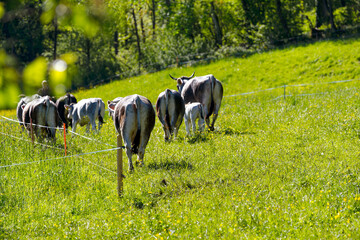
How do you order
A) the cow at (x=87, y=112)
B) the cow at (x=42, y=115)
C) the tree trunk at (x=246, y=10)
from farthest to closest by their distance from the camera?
the tree trunk at (x=246, y=10), the cow at (x=87, y=112), the cow at (x=42, y=115)

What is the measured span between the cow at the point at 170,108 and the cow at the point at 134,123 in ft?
8.08

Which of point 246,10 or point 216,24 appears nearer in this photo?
point 246,10

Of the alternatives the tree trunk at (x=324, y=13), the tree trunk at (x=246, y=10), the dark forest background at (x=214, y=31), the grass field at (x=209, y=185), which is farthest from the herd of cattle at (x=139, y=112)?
the tree trunk at (x=246, y=10)

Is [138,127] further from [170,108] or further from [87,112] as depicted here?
[87,112]

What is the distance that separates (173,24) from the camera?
3772 cm

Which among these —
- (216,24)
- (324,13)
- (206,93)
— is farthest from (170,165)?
(216,24)

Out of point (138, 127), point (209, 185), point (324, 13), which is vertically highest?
point (324, 13)

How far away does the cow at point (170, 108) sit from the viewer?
12555 millimetres

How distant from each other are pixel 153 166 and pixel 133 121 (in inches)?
44.6

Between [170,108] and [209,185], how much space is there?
4603mm

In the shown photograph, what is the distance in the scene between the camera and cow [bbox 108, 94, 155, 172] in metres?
9.80

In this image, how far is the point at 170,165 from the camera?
9.86m

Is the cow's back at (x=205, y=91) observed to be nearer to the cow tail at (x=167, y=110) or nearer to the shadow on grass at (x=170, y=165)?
the cow tail at (x=167, y=110)

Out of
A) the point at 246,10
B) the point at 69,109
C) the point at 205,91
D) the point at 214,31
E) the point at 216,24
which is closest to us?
the point at 205,91
